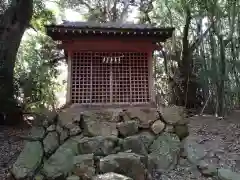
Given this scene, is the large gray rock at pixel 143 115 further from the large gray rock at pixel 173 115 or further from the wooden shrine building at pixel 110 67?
the wooden shrine building at pixel 110 67

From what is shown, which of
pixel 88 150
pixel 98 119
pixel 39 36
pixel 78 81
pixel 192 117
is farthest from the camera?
pixel 39 36

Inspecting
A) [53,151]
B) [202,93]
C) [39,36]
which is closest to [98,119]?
[53,151]

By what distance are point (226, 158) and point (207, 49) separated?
571 centimetres

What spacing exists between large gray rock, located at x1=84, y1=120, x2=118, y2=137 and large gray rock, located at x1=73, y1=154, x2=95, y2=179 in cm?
92

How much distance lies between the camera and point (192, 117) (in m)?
9.45

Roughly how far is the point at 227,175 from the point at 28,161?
443 cm

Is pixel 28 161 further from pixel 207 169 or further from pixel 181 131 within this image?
pixel 207 169

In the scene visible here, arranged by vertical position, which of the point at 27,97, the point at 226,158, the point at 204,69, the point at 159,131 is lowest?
the point at 226,158

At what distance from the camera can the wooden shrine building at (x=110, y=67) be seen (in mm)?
7574

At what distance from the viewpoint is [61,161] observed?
6117 millimetres

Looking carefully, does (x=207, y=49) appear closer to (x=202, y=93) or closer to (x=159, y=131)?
(x=202, y=93)

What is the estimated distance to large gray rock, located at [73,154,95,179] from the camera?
5551mm

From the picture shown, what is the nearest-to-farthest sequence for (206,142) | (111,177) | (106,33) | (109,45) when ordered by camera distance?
(111,177) → (206,142) → (106,33) → (109,45)

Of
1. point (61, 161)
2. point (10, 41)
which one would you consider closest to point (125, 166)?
point (61, 161)
